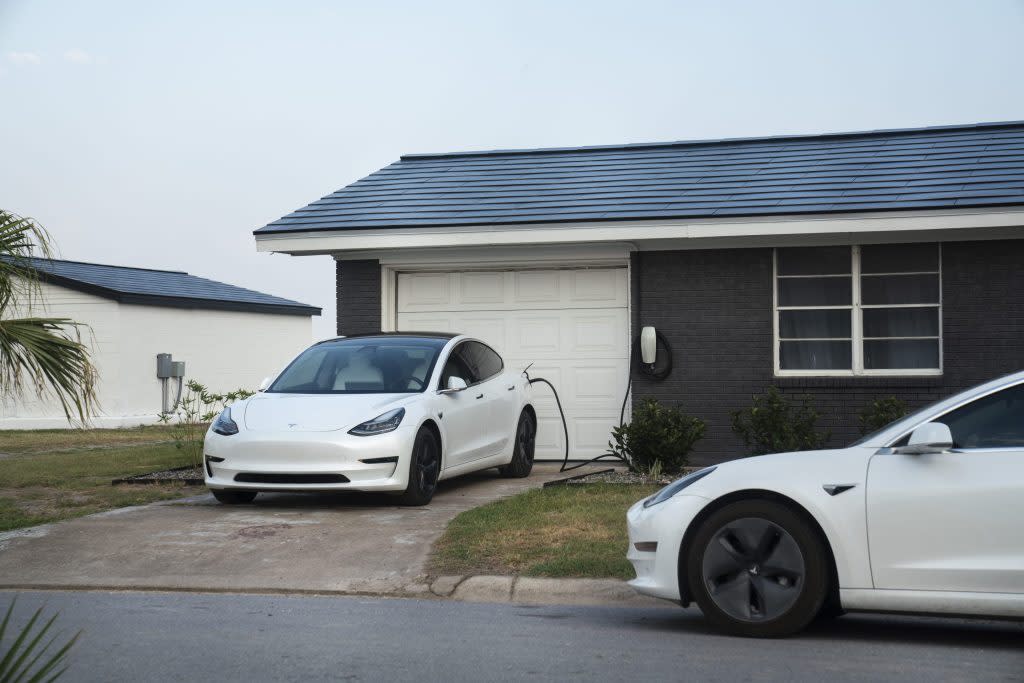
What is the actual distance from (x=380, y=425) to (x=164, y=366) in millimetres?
16965

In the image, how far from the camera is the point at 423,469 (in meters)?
11.0

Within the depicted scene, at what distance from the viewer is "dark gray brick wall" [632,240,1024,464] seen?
13586 mm

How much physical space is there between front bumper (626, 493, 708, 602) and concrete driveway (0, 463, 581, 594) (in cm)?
185

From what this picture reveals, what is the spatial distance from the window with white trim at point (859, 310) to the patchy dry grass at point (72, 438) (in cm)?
1097

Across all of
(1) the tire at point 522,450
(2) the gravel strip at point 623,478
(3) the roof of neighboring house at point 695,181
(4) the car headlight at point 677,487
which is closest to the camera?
(4) the car headlight at point 677,487

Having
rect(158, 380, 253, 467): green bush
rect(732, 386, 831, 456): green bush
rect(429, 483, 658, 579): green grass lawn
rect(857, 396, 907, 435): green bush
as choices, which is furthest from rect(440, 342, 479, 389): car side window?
rect(857, 396, 907, 435): green bush

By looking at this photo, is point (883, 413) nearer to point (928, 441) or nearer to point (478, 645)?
point (928, 441)

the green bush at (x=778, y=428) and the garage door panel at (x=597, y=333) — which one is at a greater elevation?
the garage door panel at (x=597, y=333)

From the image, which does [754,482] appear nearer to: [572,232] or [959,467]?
[959,467]

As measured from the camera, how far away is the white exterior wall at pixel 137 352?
25297mm

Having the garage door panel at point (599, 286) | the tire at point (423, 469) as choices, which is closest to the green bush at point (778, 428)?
the garage door panel at point (599, 286)

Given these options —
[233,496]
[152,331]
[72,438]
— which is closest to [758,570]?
[233,496]

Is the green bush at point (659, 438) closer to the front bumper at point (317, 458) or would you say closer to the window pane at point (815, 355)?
the window pane at point (815, 355)

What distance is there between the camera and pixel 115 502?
1142 cm
